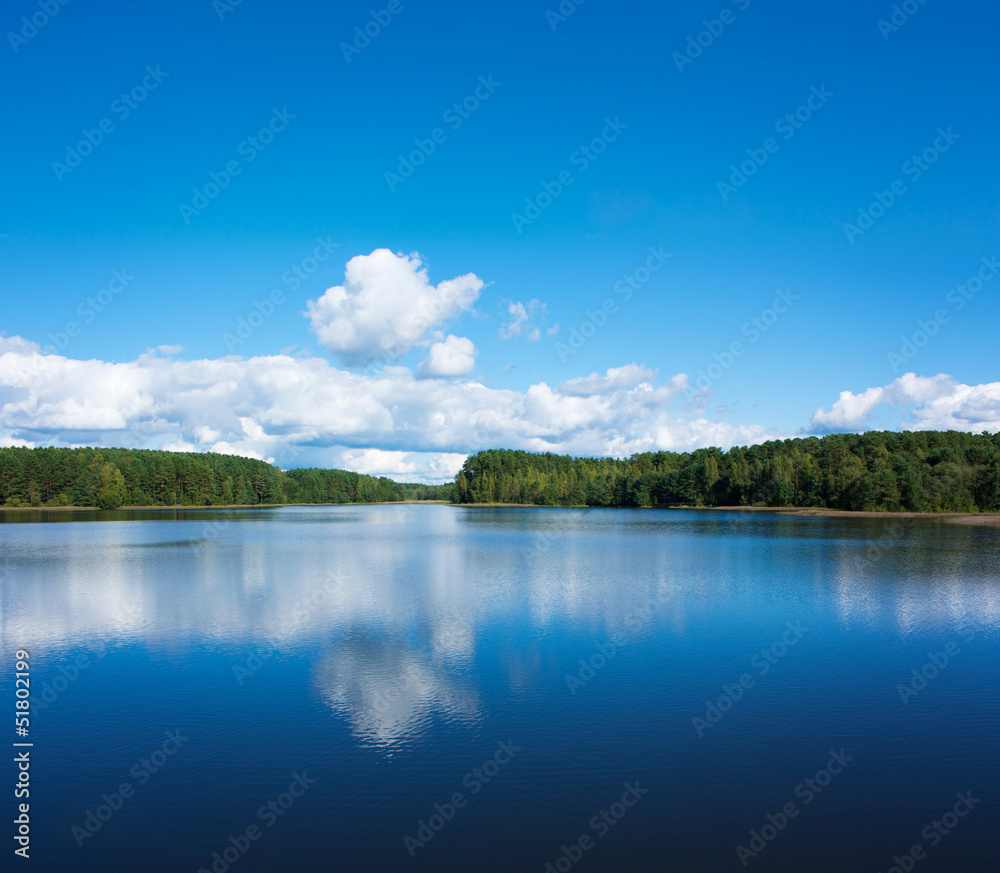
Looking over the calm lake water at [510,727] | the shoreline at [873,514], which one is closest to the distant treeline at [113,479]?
the shoreline at [873,514]

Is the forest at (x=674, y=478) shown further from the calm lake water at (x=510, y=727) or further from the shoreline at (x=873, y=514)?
the calm lake water at (x=510, y=727)

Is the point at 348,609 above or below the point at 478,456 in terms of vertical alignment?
below

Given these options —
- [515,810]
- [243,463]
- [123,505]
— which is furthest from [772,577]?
[243,463]

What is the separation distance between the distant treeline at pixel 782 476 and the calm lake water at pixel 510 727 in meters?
72.2

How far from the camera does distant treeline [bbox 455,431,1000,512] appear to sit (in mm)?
86812

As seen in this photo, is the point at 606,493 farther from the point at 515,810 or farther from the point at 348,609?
the point at 515,810

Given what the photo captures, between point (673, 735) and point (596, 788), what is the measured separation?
2.54 metres

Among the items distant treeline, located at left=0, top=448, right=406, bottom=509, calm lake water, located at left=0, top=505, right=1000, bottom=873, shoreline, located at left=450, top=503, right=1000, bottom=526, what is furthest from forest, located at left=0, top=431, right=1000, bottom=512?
calm lake water, located at left=0, top=505, right=1000, bottom=873

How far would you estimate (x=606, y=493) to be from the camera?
502ft

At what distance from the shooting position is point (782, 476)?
356ft

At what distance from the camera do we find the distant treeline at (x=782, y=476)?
8681 centimetres

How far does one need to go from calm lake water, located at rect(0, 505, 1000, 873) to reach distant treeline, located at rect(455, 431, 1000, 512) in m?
72.2

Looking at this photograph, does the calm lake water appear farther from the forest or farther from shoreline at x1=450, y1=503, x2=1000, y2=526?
the forest

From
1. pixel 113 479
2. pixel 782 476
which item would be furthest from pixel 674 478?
pixel 113 479
